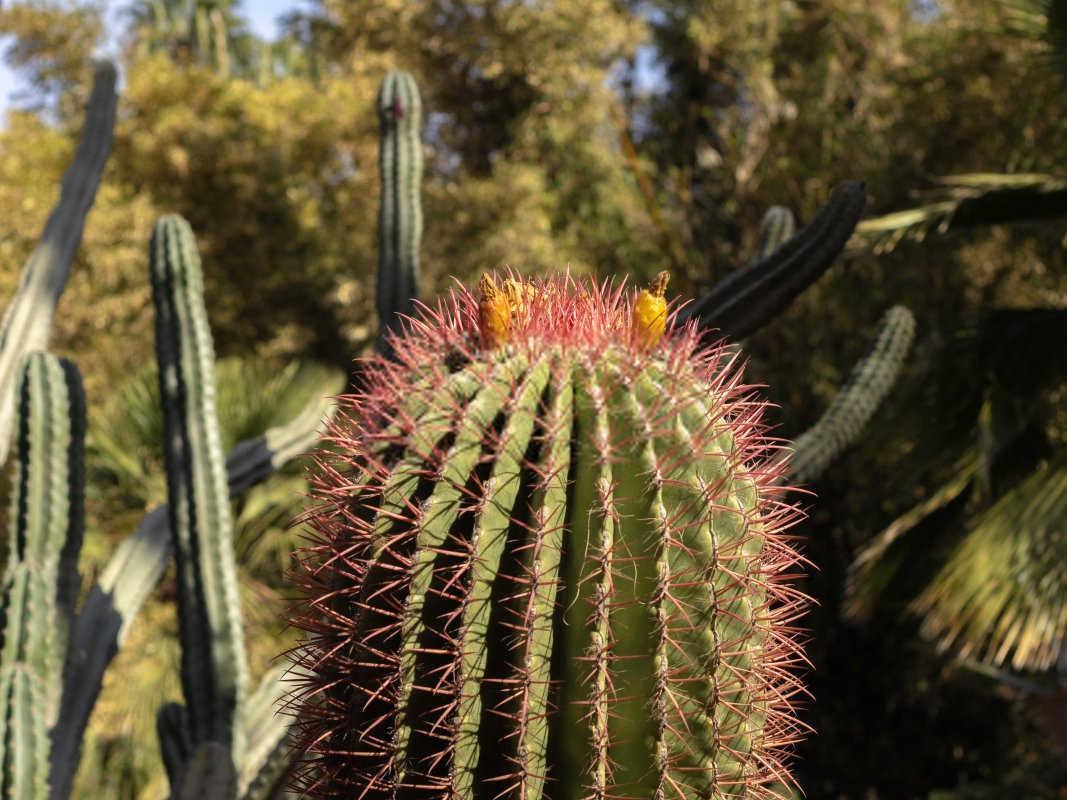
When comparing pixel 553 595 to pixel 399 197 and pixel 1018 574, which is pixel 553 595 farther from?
pixel 1018 574

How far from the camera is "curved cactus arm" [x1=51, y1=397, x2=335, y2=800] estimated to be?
8.94ft

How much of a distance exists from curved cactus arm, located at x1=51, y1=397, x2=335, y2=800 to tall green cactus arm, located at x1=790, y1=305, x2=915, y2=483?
3.92 feet

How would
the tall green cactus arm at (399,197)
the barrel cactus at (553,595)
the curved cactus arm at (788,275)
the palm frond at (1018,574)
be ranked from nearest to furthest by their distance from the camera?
the barrel cactus at (553,595)
the curved cactus arm at (788,275)
the tall green cactus arm at (399,197)
the palm frond at (1018,574)

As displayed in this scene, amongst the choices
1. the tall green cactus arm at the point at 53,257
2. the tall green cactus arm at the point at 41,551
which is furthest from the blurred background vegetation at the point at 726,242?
the tall green cactus arm at the point at 41,551

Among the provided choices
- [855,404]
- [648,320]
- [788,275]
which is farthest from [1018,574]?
[648,320]

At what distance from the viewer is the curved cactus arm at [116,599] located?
8.94 ft

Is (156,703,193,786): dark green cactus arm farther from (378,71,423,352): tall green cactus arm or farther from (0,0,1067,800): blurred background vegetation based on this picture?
(0,0,1067,800): blurred background vegetation

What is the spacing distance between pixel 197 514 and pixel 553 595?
5.39 feet

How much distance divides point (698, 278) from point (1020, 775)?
3.93m

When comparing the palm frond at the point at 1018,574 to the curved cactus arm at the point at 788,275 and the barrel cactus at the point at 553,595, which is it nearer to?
the curved cactus arm at the point at 788,275

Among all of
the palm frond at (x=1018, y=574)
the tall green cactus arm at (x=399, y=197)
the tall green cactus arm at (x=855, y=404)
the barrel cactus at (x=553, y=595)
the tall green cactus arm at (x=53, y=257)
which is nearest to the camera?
the barrel cactus at (x=553, y=595)

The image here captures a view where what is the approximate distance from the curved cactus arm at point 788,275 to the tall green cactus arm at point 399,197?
848mm

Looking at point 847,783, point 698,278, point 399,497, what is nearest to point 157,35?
point 698,278

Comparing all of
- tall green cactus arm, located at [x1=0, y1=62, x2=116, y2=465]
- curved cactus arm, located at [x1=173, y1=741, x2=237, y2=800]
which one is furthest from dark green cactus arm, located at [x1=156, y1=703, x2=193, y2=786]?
tall green cactus arm, located at [x1=0, y1=62, x2=116, y2=465]
